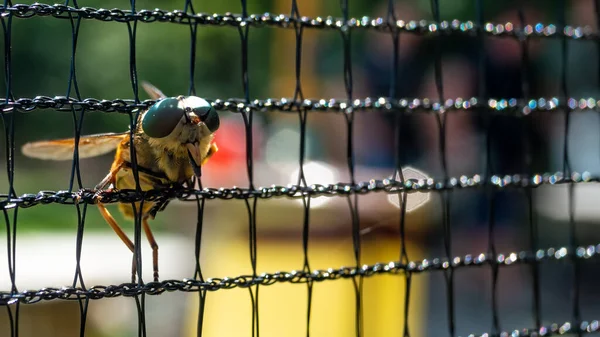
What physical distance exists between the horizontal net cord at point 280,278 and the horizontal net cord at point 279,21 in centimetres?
34

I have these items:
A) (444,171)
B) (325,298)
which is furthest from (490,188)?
(325,298)

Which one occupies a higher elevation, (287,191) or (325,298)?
(287,191)

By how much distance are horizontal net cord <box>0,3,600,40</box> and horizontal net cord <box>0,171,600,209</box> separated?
22cm

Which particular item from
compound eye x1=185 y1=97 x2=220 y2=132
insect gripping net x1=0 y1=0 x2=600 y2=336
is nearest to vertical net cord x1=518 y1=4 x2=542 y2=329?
insect gripping net x1=0 y1=0 x2=600 y2=336

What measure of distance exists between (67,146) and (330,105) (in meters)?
0.43

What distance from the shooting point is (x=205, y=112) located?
3.06 ft

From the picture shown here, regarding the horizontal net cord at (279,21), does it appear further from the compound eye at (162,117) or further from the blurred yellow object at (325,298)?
the blurred yellow object at (325,298)

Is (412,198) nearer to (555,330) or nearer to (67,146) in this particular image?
(555,330)

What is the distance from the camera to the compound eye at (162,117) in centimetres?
92

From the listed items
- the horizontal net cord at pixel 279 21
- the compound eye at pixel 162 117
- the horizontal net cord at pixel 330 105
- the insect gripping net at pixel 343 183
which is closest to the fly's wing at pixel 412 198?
the insect gripping net at pixel 343 183

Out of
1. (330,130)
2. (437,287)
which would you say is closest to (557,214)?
(437,287)

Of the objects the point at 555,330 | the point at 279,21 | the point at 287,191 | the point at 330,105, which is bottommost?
the point at 555,330

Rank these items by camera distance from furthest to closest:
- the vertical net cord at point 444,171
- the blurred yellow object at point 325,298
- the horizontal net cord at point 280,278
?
the blurred yellow object at point 325,298, the vertical net cord at point 444,171, the horizontal net cord at point 280,278

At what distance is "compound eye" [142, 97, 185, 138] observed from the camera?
3.03ft
